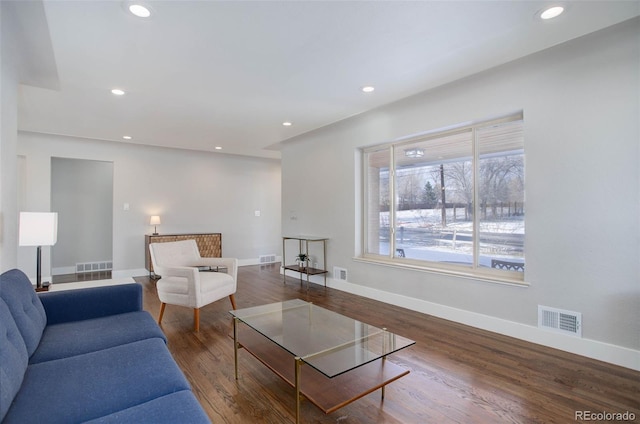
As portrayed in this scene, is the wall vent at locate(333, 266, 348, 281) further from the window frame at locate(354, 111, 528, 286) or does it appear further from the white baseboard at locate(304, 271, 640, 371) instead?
the white baseboard at locate(304, 271, 640, 371)

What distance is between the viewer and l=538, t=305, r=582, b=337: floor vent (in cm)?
259

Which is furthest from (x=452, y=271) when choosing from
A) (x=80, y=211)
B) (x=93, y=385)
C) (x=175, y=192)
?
(x=80, y=211)

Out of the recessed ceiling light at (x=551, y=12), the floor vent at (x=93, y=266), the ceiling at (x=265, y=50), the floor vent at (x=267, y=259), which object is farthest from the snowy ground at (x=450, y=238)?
the floor vent at (x=93, y=266)

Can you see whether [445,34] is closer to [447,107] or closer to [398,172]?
[447,107]

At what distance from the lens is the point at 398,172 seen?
4.25 m

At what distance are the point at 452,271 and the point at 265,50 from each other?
9.57ft

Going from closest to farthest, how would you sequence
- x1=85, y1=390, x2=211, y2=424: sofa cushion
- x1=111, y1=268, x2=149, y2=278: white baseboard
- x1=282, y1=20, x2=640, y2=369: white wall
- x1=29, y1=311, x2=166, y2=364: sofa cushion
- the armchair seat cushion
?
x1=85, y1=390, x2=211, y2=424: sofa cushion → x1=29, y1=311, x2=166, y2=364: sofa cushion → x1=282, y1=20, x2=640, y2=369: white wall → the armchair seat cushion → x1=111, y1=268, x2=149, y2=278: white baseboard

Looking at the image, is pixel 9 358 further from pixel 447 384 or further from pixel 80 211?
pixel 80 211

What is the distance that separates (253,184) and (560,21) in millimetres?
6305

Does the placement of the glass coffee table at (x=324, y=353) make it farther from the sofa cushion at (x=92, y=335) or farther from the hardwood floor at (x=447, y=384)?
the sofa cushion at (x=92, y=335)

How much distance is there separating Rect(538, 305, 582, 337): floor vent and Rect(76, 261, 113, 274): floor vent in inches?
298

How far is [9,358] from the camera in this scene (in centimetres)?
127

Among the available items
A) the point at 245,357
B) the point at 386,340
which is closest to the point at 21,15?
the point at 245,357

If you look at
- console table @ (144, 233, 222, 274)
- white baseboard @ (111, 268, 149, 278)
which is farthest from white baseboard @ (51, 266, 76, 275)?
console table @ (144, 233, 222, 274)
